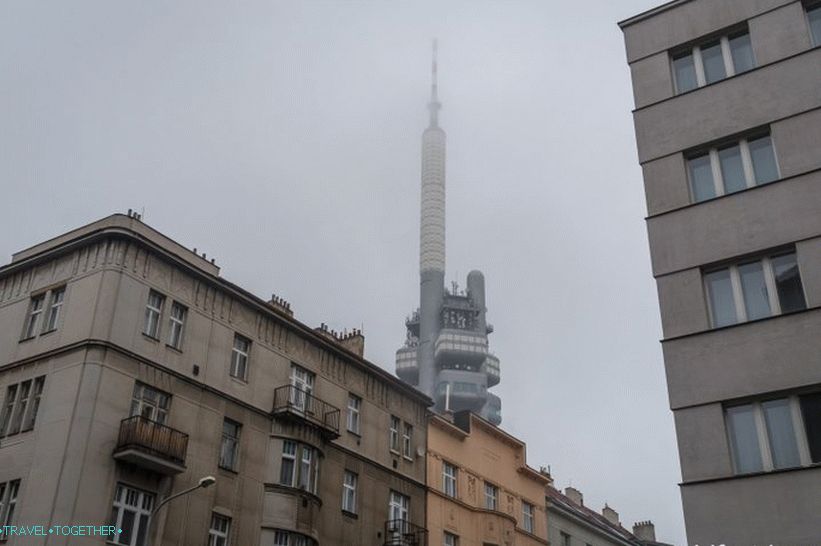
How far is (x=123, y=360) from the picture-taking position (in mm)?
33469

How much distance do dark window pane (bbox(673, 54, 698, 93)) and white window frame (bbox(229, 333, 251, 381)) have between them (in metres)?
21.5

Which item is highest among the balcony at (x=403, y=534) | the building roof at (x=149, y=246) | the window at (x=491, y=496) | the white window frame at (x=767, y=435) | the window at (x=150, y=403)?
the building roof at (x=149, y=246)

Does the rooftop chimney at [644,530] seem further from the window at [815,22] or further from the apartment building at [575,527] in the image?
the window at [815,22]

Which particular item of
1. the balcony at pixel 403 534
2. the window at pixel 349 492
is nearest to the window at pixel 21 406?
the window at pixel 349 492

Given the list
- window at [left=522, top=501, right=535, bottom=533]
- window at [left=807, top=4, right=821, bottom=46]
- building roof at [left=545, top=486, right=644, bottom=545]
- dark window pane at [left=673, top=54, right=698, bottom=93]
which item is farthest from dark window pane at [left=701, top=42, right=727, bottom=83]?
building roof at [left=545, top=486, right=644, bottom=545]

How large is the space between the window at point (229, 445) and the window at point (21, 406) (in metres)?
7.31

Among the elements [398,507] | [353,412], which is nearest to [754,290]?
[353,412]

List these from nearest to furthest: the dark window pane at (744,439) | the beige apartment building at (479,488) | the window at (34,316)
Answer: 1. the dark window pane at (744,439)
2. the window at (34,316)
3. the beige apartment building at (479,488)

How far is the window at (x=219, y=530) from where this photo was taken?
114ft

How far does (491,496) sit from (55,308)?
27382 millimetres

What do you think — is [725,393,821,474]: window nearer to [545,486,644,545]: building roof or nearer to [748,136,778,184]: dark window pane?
[748,136,778,184]: dark window pane

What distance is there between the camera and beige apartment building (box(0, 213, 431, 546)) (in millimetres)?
31672

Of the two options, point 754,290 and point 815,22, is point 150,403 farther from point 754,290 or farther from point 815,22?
point 815,22

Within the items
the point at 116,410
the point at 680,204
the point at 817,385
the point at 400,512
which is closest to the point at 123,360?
the point at 116,410
